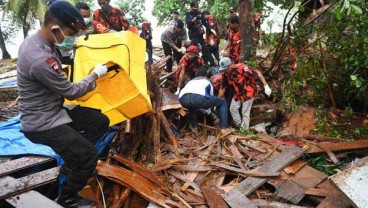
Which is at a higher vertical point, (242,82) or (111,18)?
(111,18)

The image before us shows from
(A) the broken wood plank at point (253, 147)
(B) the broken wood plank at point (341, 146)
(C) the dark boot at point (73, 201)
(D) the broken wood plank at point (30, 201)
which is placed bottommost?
(C) the dark boot at point (73, 201)

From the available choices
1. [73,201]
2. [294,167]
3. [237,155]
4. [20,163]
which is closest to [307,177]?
[294,167]

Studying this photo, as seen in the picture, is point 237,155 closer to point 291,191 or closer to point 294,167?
point 294,167

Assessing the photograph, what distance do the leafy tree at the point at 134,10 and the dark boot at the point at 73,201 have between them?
64.0 feet

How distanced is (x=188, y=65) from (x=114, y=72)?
391 cm

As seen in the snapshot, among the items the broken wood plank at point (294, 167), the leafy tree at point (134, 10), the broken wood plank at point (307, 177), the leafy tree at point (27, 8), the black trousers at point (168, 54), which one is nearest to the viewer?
the broken wood plank at point (307, 177)

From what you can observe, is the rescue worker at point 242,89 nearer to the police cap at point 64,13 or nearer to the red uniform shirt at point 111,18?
the red uniform shirt at point 111,18

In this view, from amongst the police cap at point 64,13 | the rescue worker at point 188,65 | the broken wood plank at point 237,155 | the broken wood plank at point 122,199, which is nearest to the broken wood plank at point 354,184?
the broken wood plank at point 237,155

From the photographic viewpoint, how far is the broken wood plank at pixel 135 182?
351 cm

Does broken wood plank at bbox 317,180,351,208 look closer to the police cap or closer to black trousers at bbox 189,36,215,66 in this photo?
the police cap

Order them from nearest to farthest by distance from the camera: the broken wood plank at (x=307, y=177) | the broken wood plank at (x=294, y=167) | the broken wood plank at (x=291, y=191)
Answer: the broken wood plank at (x=291, y=191)
the broken wood plank at (x=307, y=177)
the broken wood plank at (x=294, y=167)

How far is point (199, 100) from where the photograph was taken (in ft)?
18.7

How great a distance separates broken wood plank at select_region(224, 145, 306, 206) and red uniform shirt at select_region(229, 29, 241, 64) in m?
3.79

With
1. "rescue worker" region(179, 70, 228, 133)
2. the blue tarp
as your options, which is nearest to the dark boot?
the blue tarp
